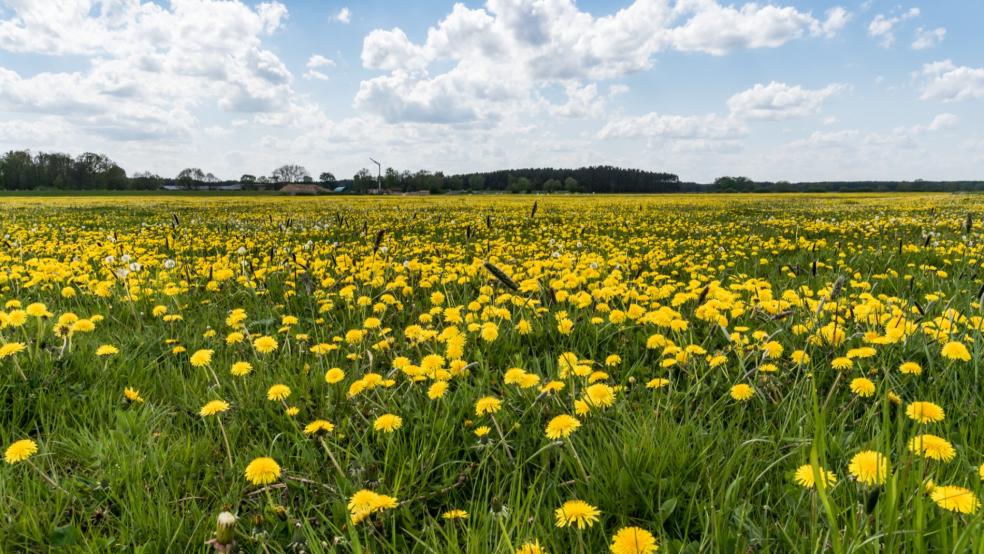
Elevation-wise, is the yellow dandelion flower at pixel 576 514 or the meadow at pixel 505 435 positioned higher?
the yellow dandelion flower at pixel 576 514

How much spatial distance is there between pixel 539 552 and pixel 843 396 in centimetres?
192

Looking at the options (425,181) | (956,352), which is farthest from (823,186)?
(956,352)

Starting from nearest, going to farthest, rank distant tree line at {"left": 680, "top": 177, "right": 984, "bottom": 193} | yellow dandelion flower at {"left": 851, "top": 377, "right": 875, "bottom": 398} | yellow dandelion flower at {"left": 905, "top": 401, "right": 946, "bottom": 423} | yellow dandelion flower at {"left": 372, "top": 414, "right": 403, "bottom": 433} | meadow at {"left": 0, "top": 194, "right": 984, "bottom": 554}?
meadow at {"left": 0, "top": 194, "right": 984, "bottom": 554}, yellow dandelion flower at {"left": 905, "top": 401, "right": 946, "bottom": 423}, yellow dandelion flower at {"left": 372, "top": 414, "right": 403, "bottom": 433}, yellow dandelion flower at {"left": 851, "top": 377, "right": 875, "bottom": 398}, distant tree line at {"left": 680, "top": 177, "right": 984, "bottom": 193}

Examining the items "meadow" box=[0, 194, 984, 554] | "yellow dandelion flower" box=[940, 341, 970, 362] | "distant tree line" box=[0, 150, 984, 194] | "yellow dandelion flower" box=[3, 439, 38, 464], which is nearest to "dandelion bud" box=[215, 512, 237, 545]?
"meadow" box=[0, 194, 984, 554]

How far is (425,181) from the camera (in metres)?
94.2

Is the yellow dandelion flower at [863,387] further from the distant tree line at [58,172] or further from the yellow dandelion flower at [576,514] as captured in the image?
the distant tree line at [58,172]

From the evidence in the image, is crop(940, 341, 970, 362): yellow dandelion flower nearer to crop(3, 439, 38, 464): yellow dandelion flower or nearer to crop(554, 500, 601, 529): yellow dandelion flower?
crop(554, 500, 601, 529): yellow dandelion flower

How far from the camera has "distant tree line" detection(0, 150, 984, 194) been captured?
75.1 metres

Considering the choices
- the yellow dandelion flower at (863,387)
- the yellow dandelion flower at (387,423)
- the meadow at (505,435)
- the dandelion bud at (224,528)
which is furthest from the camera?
the yellow dandelion flower at (863,387)

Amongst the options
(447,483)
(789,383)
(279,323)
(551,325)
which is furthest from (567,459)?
(279,323)

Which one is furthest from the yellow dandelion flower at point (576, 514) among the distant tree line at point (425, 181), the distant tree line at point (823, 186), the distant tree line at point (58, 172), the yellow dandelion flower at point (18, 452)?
the distant tree line at point (58, 172)

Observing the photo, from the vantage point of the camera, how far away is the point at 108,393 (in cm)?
260

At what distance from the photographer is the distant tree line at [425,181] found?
75.1 metres

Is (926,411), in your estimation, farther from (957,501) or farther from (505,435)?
(505,435)
